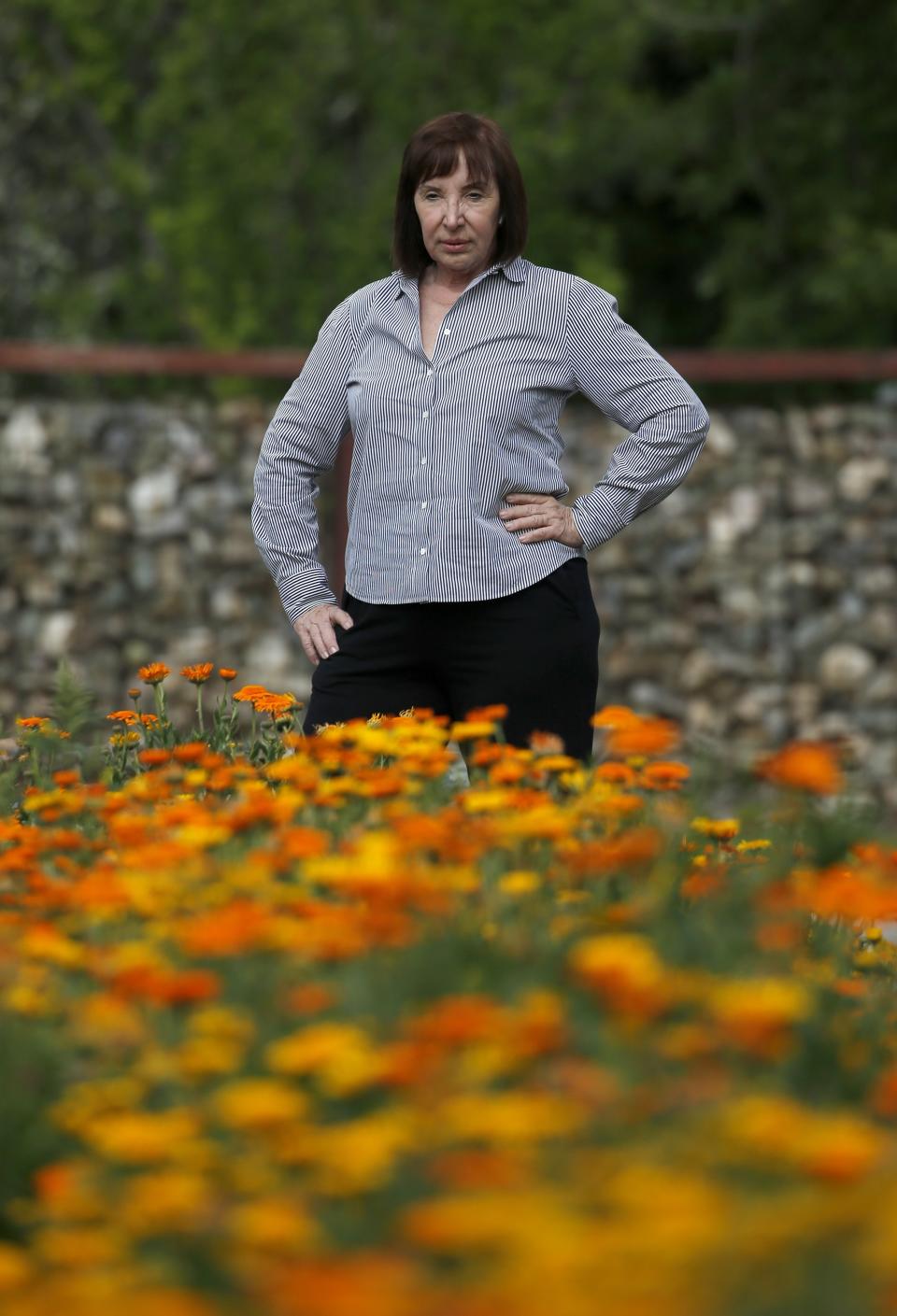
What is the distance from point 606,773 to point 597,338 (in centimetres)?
103

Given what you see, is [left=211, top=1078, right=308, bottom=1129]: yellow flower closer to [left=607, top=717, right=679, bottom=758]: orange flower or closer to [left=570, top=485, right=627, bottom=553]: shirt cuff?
[left=607, top=717, right=679, bottom=758]: orange flower

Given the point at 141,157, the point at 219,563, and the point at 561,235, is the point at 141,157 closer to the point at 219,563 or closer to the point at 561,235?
the point at 561,235

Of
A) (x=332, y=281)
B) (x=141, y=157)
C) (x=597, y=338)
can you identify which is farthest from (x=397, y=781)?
(x=141, y=157)

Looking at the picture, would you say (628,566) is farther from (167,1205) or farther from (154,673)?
(167,1205)

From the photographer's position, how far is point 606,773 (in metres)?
3.02

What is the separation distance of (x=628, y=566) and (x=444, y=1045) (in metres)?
6.37

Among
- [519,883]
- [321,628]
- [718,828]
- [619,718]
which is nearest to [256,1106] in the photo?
[519,883]

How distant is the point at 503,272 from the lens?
12.3 feet

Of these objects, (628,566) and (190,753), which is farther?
(628,566)

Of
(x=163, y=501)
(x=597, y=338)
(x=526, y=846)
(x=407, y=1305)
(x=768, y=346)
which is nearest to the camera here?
(x=407, y=1305)

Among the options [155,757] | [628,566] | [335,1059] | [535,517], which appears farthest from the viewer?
[628,566]

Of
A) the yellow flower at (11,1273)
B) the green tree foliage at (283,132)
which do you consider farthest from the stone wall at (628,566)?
the yellow flower at (11,1273)

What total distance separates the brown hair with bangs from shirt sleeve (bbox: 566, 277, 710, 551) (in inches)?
5.9

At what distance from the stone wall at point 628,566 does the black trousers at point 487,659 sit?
170 inches
